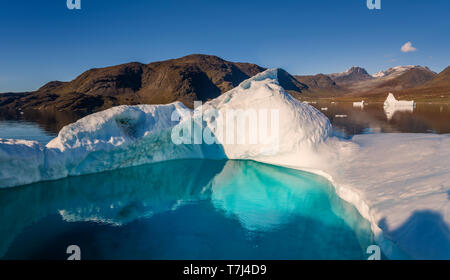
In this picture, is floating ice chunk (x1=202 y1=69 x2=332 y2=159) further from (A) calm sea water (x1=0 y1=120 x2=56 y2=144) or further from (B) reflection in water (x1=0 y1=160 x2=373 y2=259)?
(A) calm sea water (x1=0 y1=120 x2=56 y2=144)

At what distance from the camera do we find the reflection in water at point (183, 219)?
5391mm

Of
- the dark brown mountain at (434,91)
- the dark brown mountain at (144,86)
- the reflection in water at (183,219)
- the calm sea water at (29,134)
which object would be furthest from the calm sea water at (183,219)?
the dark brown mountain at (434,91)

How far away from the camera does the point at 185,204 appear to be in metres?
8.08

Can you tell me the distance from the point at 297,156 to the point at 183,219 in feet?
21.1

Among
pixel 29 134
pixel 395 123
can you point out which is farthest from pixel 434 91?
pixel 29 134

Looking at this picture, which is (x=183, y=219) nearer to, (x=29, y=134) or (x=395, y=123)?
(x=29, y=134)

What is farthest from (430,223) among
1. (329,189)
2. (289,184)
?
(289,184)

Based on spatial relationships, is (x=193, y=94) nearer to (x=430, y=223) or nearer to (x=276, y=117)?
(x=276, y=117)

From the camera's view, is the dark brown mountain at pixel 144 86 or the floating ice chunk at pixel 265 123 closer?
the floating ice chunk at pixel 265 123

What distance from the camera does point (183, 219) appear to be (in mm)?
6953

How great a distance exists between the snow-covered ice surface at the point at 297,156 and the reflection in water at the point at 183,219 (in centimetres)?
62

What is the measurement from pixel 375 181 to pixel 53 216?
33.5 feet

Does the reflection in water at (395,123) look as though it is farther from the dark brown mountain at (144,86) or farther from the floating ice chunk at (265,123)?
the dark brown mountain at (144,86)
